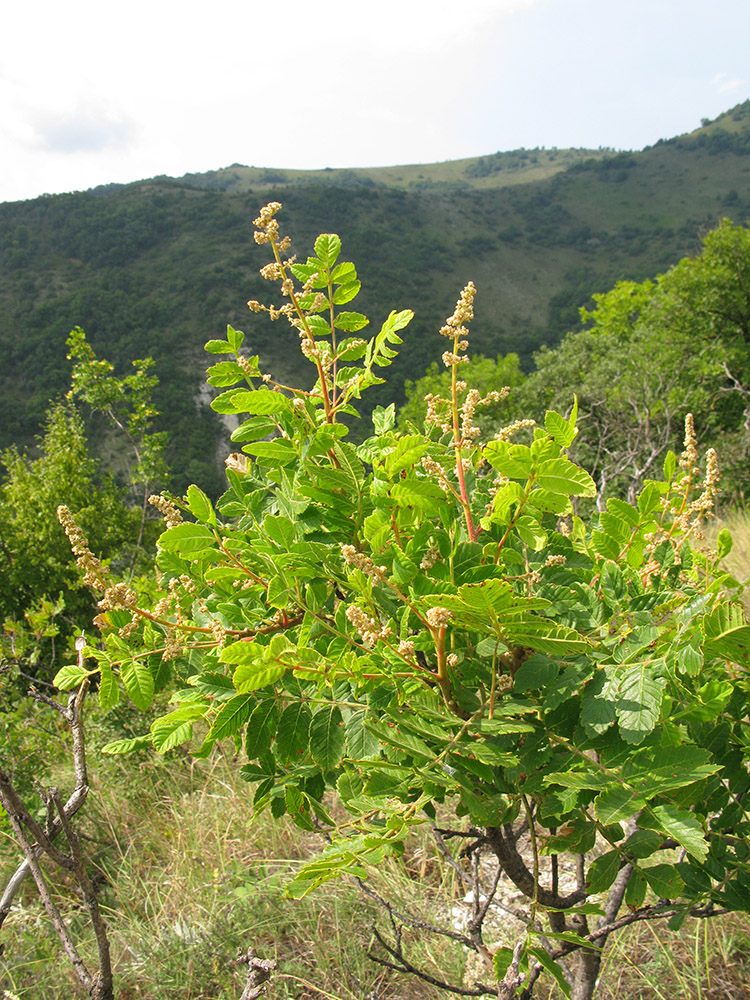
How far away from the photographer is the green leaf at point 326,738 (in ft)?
3.09

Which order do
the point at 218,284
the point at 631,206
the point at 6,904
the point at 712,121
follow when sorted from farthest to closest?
the point at 712,121
the point at 631,206
the point at 218,284
the point at 6,904

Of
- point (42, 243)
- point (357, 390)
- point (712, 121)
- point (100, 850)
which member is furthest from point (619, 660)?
point (712, 121)

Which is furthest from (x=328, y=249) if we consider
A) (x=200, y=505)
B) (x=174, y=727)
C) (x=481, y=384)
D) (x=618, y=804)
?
(x=481, y=384)

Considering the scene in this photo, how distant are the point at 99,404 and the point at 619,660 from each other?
29.1ft

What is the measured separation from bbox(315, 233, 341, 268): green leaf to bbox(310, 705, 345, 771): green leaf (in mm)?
784

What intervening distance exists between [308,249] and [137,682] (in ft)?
151

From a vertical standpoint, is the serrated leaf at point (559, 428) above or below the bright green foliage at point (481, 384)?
below

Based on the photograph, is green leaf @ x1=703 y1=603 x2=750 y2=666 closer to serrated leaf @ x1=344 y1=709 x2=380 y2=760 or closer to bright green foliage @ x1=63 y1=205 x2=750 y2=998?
bright green foliage @ x1=63 y1=205 x2=750 y2=998

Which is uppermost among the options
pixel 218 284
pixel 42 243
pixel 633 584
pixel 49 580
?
pixel 42 243

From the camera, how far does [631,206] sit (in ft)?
198

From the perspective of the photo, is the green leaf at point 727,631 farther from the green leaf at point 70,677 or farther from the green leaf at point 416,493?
the green leaf at point 70,677

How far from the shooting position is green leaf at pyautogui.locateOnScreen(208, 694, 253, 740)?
0.91m

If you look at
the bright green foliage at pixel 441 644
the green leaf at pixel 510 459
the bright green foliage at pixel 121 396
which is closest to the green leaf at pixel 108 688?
the bright green foliage at pixel 441 644

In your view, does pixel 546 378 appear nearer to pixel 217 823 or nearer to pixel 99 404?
pixel 99 404
